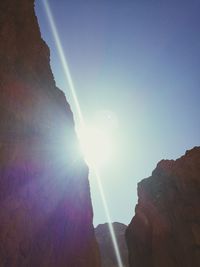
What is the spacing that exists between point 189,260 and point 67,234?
57.0 feet

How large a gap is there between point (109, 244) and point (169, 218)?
135 feet

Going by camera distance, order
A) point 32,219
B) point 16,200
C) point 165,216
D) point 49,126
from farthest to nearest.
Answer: point 165,216 → point 49,126 → point 32,219 → point 16,200

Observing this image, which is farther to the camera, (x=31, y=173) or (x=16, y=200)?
(x=31, y=173)

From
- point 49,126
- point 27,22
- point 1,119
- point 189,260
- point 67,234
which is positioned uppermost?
point 27,22

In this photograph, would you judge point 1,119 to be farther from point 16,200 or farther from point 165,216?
point 165,216

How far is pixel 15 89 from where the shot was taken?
18328 mm

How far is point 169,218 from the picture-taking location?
37.5 m

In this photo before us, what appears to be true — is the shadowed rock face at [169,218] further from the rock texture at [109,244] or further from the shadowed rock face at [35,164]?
the rock texture at [109,244]

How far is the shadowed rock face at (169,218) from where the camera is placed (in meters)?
34.3

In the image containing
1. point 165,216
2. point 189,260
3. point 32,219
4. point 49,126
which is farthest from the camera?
point 165,216

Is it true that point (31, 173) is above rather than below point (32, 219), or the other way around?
above

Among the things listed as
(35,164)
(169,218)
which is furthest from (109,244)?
(35,164)

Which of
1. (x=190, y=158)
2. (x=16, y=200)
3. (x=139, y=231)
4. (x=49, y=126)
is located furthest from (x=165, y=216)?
(x=16, y=200)

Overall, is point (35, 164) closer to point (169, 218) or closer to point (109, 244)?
point (169, 218)
